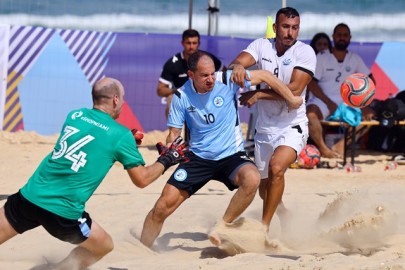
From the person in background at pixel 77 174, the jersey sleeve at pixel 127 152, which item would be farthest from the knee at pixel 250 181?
the jersey sleeve at pixel 127 152

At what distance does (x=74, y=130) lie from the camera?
20.4 feet

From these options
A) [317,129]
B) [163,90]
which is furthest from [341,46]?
[163,90]

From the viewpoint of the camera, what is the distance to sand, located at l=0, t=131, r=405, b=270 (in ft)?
22.7

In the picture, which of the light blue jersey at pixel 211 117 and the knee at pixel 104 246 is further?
the light blue jersey at pixel 211 117

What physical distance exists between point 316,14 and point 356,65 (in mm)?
4390

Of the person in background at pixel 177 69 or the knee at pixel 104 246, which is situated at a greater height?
the person in background at pixel 177 69

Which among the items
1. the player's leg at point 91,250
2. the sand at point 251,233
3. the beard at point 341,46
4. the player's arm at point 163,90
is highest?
the beard at point 341,46

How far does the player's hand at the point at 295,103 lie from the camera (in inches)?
306

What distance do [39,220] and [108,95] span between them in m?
0.91

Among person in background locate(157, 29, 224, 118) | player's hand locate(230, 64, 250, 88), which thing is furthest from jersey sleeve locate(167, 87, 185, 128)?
person in background locate(157, 29, 224, 118)

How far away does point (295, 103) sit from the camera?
7.80 meters

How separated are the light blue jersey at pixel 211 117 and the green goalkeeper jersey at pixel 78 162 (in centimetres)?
140

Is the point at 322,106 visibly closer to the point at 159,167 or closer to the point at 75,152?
the point at 159,167

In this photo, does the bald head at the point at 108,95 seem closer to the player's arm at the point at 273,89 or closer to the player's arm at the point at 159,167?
the player's arm at the point at 159,167
